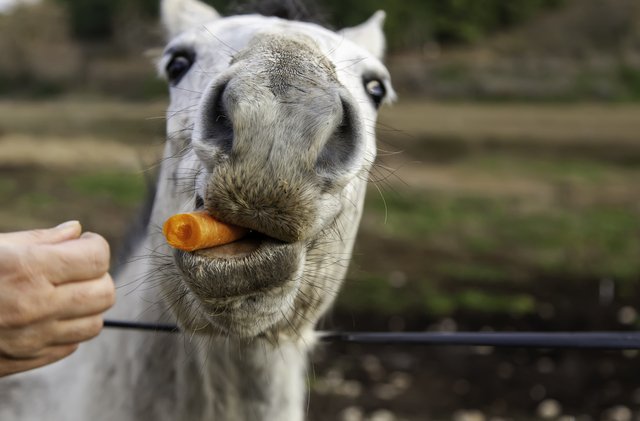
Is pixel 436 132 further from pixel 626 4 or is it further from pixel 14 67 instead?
pixel 14 67

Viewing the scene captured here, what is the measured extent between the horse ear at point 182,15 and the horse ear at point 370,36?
0.59 metres

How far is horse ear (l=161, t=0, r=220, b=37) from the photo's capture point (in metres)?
2.78

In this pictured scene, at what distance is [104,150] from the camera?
18578 mm

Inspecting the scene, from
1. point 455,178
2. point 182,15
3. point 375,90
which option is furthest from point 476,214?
point 375,90

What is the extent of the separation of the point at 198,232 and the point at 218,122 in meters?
0.27

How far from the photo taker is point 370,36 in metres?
2.98

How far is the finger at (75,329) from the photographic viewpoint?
169 centimetres

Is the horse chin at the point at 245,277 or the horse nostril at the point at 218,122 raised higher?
the horse nostril at the point at 218,122

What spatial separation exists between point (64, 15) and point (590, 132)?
28931mm

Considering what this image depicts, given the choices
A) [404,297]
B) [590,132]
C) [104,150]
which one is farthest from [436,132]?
[404,297]

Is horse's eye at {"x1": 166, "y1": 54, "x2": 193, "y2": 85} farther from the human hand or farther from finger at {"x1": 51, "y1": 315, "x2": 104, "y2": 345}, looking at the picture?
finger at {"x1": 51, "y1": 315, "x2": 104, "y2": 345}

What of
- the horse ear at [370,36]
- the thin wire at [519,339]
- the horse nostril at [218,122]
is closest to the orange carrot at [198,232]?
the horse nostril at [218,122]

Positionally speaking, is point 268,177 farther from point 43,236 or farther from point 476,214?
point 476,214

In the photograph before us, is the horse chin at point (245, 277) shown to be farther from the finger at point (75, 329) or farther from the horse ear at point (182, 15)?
the horse ear at point (182, 15)
